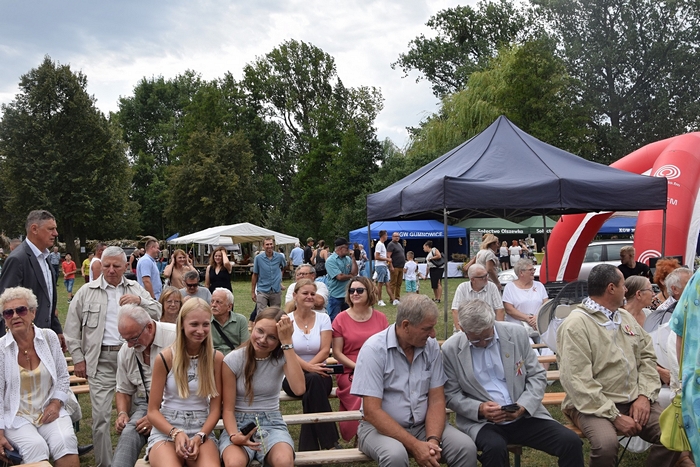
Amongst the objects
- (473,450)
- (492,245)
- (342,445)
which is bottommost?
(342,445)

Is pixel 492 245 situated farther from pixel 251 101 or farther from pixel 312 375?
pixel 251 101

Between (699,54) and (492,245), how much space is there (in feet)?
97.5

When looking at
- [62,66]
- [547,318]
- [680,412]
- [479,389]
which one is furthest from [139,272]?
[62,66]

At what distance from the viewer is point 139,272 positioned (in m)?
8.70

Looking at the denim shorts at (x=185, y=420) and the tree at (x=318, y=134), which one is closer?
the denim shorts at (x=185, y=420)

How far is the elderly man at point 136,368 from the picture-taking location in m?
3.98

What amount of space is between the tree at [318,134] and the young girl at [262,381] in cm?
3197

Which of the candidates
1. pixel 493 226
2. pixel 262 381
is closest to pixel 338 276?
pixel 262 381

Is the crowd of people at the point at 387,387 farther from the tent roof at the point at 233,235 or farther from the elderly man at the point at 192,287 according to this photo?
the tent roof at the point at 233,235

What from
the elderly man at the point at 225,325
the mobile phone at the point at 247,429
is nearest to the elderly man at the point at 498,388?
the mobile phone at the point at 247,429

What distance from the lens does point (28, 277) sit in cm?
480

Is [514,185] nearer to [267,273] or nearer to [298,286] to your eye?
[267,273]

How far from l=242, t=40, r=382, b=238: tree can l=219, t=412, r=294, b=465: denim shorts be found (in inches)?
1260

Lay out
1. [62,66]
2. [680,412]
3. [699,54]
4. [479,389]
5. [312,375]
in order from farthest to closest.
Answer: [62,66] → [699,54] → [312,375] → [479,389] → [680,412]
